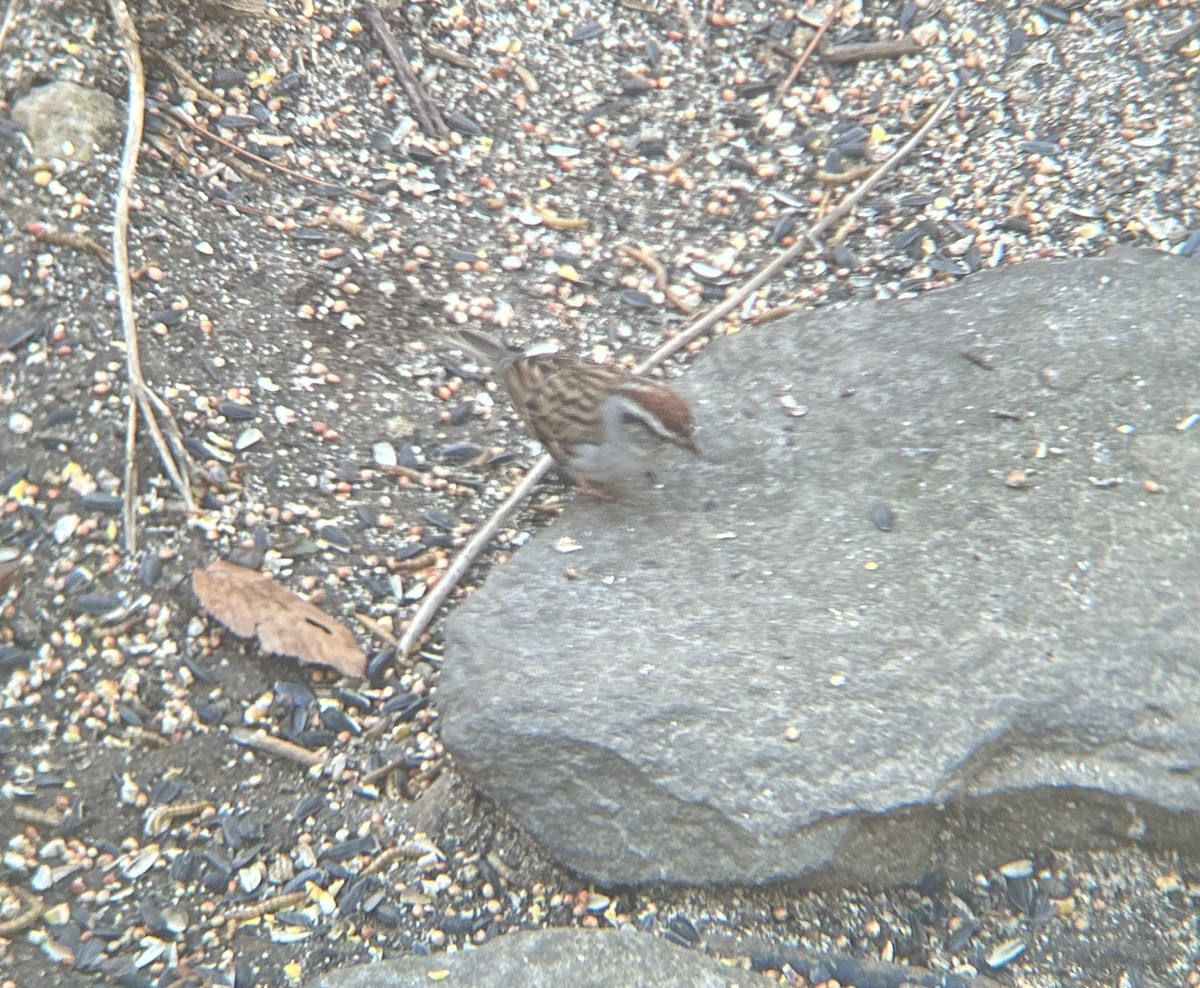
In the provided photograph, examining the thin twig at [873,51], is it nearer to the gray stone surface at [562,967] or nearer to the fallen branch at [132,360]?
the fallen branch at [132,360]

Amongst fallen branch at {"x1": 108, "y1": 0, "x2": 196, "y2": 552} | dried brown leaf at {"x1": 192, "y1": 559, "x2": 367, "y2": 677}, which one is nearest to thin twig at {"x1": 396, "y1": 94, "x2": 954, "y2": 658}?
dried brown leaf at {"x1": 192, "y1": 559, "x2": 367, "y2": 677}

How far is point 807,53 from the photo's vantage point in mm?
5344

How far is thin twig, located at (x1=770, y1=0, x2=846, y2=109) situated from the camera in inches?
208

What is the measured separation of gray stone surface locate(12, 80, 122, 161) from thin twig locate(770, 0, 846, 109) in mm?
2519

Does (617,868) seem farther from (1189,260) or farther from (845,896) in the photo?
(1189,260)

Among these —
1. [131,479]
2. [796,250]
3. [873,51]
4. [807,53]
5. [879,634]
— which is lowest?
[879,634]

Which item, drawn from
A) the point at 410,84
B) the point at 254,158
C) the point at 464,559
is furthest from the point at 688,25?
the point at 464,559

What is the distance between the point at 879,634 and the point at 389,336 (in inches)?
80.3

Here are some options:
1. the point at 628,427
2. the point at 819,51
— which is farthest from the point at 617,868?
the point at 819,51

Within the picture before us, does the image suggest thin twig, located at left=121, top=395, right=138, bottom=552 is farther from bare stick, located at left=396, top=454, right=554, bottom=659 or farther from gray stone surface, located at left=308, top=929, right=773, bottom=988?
gray stone surface, located at left=308, top=929, right=773, bottom=988

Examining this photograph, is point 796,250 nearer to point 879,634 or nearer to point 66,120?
point 879,634

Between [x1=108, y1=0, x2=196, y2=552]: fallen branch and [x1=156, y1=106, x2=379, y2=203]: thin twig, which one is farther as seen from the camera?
[x1=156, y1=106, x2=379, y2=203]: thin twig

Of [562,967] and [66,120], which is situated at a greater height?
[66,120]

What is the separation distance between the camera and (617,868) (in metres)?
3.45
